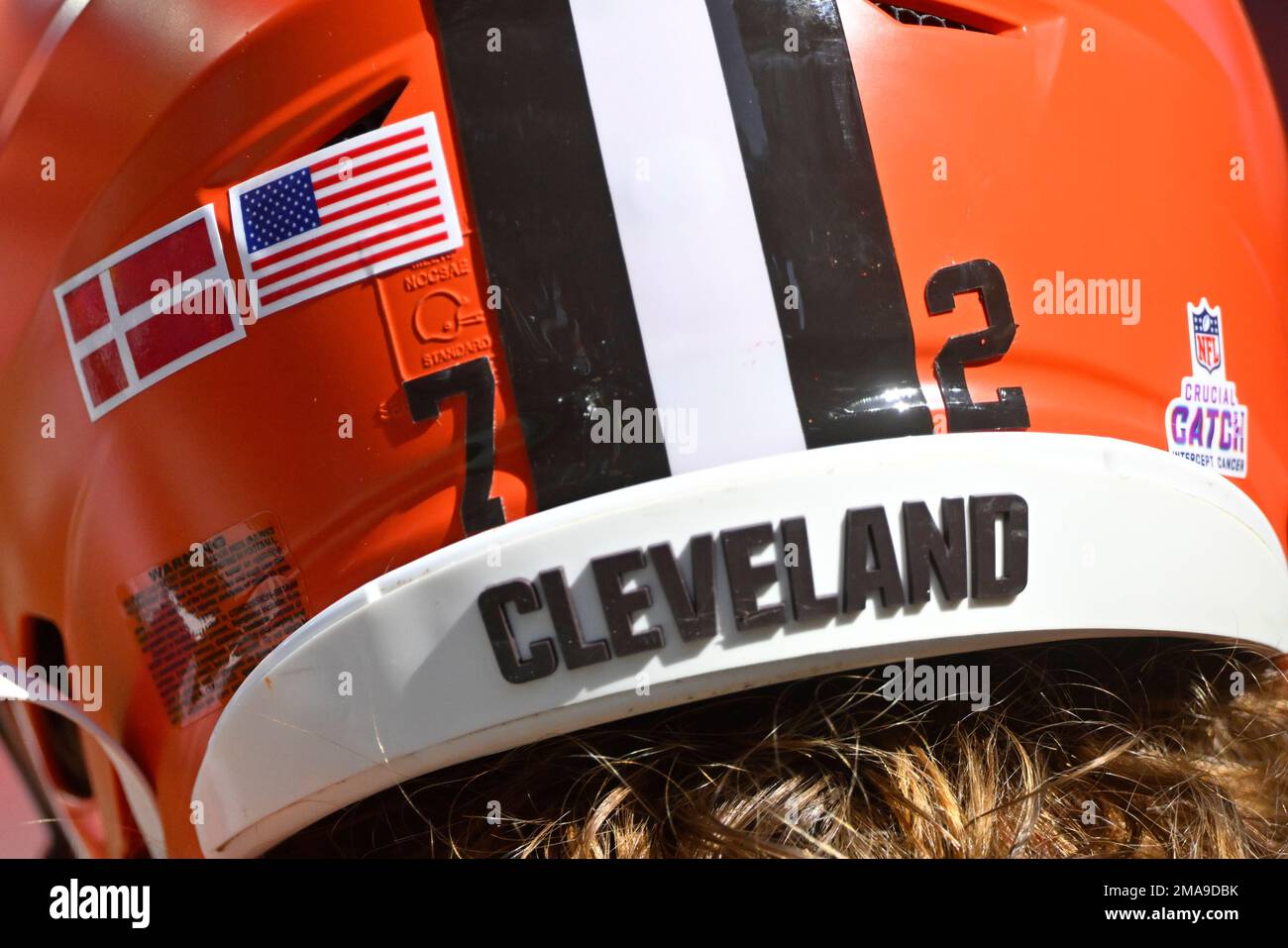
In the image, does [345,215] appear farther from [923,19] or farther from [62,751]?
[62,751]

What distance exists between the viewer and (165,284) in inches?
38.7

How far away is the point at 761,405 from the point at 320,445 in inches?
14.3

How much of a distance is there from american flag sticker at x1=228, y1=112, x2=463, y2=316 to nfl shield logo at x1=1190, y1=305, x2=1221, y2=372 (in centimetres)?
67

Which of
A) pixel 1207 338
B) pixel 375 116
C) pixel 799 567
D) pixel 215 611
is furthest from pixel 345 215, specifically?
pixel 1207 338

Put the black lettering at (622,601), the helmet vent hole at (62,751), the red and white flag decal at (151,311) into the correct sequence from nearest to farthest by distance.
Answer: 1. the black lettering at (622,601)
2. the red and white flag decal at (151,311)
3. the helmet vent hole at (62,751)

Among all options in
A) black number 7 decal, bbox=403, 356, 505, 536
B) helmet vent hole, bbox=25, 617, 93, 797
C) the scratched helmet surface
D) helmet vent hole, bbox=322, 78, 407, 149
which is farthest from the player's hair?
helmet vent hole, bbox=322, 78, 407, 149

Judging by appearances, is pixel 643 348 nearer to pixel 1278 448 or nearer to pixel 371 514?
pixel 371 514

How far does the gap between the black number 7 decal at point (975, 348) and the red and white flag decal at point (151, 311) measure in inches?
22.8

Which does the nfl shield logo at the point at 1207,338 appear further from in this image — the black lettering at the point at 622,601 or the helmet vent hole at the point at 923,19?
the black lettering at the point at 622,601

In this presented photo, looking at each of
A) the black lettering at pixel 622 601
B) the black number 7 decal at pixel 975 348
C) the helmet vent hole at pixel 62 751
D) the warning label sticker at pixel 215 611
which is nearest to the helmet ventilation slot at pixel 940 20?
the black number 7 decal at pixel 975 348

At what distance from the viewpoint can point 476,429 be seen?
925 millimetres

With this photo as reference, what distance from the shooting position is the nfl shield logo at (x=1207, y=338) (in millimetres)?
1063
